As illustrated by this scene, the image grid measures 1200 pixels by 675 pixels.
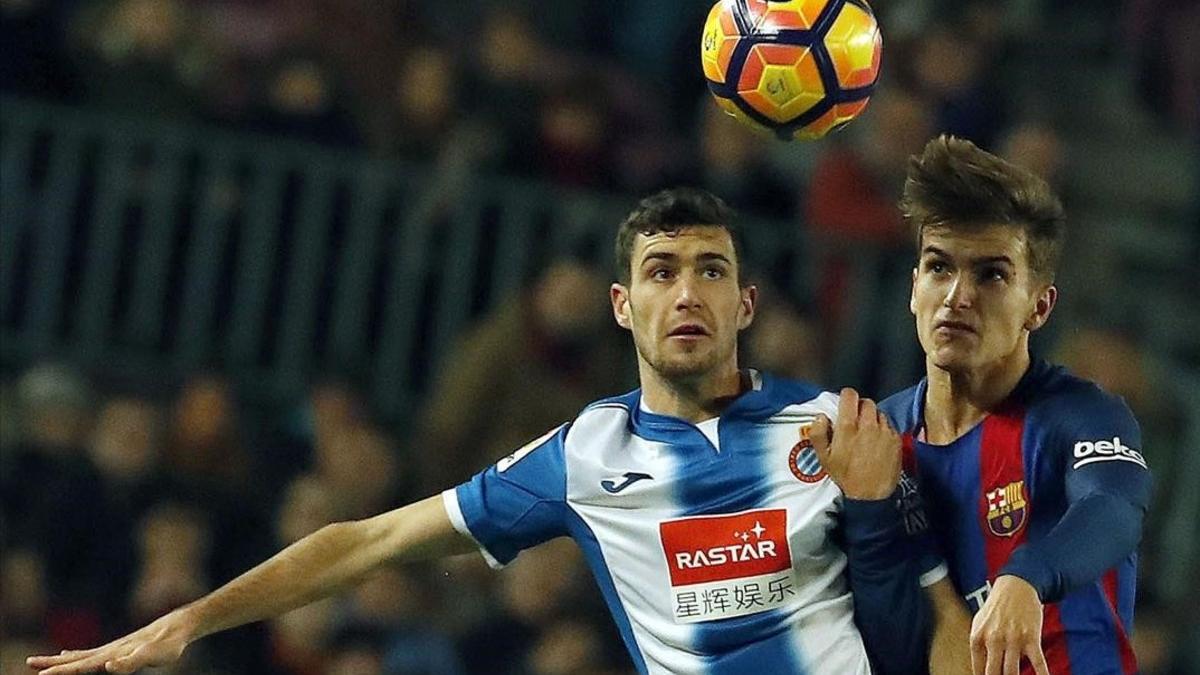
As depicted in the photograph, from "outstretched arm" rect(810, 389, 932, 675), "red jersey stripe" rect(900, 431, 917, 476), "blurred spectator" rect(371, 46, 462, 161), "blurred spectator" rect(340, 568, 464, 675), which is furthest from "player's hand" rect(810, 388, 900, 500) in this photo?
"blurred spectator" rect(371, 46, 462, 161)

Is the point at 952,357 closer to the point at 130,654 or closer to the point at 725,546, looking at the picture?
the point at 725,546

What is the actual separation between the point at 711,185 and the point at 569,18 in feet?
7.56

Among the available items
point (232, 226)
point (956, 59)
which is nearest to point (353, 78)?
point (232, 226)

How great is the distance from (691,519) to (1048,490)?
926 millimetres

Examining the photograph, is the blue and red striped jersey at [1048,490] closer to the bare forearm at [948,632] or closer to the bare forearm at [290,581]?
the bare forearm at [948,632]

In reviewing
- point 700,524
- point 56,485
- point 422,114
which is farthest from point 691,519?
point 422,114

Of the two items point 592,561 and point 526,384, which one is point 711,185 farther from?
point 592,561

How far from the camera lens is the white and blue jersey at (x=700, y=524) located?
5.77 m

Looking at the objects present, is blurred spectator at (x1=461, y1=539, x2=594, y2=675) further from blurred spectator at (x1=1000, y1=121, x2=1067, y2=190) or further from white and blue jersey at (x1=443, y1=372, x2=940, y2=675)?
white and blue jersey at (x1=443, y1=372, x2=940, y2=675)

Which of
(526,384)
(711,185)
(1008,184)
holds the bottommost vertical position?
(526,384)

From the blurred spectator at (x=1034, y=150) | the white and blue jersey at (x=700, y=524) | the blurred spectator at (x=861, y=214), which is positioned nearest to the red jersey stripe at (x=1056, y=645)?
the white and blue jersey at (x=700, y=524)

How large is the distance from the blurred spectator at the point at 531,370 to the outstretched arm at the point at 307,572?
12.9 ft

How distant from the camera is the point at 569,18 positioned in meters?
12.2

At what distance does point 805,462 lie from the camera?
5.85 meters
